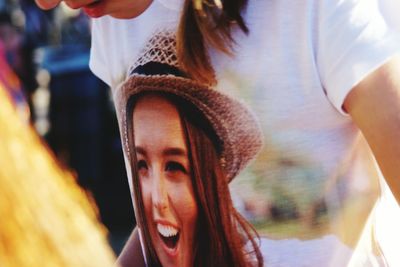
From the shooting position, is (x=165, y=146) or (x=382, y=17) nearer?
(x=382, y=17)

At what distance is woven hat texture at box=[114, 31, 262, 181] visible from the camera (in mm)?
1296

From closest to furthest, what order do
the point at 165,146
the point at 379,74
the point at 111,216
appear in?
the point at 379,74
the point at 165,146
the point at 111,216

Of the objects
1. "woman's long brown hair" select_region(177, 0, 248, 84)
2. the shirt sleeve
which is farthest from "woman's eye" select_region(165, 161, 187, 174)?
the shirt sleeve

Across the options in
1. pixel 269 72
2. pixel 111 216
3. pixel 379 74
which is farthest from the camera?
pixel 111 216

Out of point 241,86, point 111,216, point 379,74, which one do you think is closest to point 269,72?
point 241,86

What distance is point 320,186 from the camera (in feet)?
4.19

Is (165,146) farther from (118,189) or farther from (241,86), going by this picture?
(118,189)

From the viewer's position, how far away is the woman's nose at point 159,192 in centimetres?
137

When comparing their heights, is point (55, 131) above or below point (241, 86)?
below

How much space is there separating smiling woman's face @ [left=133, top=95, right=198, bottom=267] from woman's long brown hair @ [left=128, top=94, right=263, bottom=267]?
0.01 meters

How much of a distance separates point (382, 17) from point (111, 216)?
4.62m

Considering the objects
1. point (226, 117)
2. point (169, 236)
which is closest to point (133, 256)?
point (169, 236)

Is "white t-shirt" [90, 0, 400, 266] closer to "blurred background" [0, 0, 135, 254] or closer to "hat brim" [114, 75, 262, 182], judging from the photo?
"hat brim" [114, 75, 262, 182]

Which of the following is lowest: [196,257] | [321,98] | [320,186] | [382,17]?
[196,257]
